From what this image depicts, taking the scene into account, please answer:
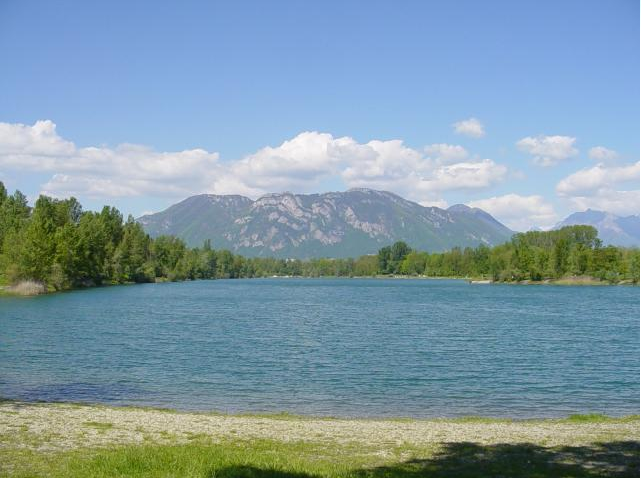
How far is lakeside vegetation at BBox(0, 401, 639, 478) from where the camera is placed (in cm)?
1527

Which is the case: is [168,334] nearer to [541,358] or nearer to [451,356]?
[451,356]

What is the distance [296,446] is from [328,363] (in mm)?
25467

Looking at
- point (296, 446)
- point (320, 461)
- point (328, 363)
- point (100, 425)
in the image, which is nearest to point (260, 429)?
point (296, 446)

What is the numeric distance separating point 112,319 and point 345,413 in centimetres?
5392

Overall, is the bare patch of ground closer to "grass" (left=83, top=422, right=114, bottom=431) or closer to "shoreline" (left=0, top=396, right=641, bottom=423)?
"grass" (left=83, top=422, right=114, bottom=431)

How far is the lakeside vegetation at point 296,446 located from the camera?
15.3m

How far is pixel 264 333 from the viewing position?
211 ft

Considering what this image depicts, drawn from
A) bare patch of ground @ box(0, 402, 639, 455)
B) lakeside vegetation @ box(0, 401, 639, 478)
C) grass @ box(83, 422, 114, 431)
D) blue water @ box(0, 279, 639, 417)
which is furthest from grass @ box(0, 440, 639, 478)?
blue water @ box(0, 279, 639, 417)

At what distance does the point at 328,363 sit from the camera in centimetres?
4434

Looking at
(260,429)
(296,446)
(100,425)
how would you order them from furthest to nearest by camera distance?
(260,429)
(100,425)
(296,446)

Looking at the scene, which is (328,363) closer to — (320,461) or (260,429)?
(260,429)

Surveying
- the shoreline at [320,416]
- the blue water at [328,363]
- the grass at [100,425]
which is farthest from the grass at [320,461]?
the blue water at [328,363]

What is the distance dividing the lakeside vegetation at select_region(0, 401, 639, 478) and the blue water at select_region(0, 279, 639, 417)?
553 cm

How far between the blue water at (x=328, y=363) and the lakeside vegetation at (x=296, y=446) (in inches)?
218
